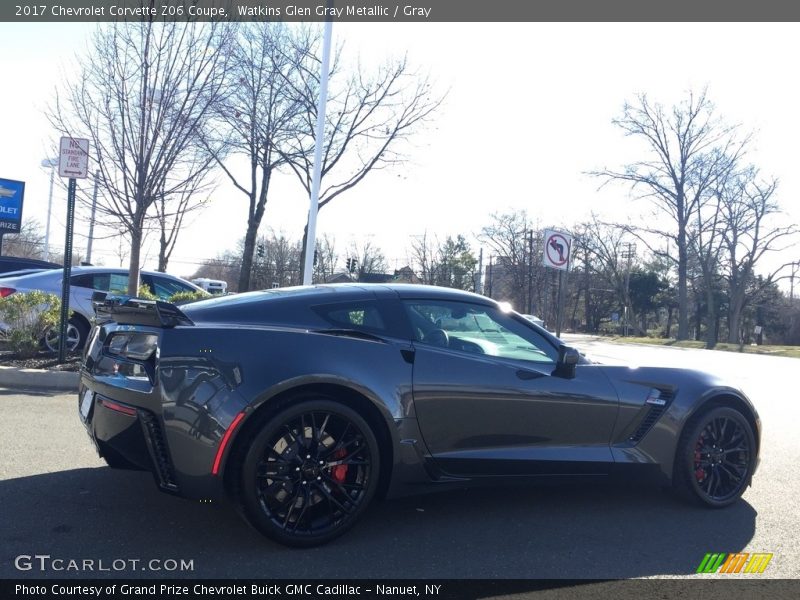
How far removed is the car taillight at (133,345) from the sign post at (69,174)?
5.81 metres

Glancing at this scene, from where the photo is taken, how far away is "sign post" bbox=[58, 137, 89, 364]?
8.97 meters

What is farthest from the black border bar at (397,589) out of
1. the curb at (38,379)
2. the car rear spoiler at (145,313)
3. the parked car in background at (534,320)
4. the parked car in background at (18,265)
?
the parked car in background at (18,265)

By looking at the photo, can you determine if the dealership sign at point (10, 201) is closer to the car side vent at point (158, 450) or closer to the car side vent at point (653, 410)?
the car side vent at point (158, 450)

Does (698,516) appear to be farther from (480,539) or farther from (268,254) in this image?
(268,254)

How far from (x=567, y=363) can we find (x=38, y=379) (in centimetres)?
686

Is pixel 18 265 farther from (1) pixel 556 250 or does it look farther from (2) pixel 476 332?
(2) pixel 476 332

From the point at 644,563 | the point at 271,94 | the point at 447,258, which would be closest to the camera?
the point at 644,563

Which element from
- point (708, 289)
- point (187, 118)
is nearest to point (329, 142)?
point (187, 118)

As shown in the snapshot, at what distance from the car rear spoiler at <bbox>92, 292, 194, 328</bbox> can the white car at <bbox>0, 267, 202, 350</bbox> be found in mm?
6579

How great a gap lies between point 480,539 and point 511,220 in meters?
48.3

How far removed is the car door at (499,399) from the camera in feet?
13.4

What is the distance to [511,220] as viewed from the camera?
168 ft

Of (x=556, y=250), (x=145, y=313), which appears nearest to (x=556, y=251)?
(x=556, y=250)

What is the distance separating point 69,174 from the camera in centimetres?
900
